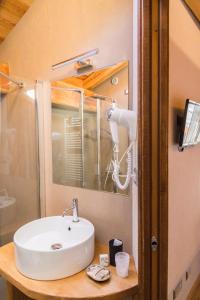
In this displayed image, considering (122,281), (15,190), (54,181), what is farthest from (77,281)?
(15,190)

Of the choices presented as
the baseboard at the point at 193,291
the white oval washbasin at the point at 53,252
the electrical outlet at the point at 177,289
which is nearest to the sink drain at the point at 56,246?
the white oval washbasin at the point at 53,252

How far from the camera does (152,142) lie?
911 millimetres

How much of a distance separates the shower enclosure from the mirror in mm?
265

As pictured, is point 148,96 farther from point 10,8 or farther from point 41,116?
point 10,8

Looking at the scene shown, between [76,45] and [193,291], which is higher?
[76,45]

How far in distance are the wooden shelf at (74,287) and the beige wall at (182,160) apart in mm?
308

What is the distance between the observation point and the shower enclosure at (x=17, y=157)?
2039 mm

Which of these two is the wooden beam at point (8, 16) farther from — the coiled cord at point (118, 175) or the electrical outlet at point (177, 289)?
the electrical outlet at point (177, 289)

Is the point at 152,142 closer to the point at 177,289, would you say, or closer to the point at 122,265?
the point at 122,265

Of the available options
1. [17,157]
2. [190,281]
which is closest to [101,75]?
[17,157]

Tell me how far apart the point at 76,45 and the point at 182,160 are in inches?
46.1

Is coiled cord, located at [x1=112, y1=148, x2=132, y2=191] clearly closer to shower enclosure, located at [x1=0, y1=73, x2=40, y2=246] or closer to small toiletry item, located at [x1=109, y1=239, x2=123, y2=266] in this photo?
small toiletry item, located at [x1=109, y1=239, x2=123, y2=266]

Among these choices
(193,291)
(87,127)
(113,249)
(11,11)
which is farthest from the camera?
(11,11)

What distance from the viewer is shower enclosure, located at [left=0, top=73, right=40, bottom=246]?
6.69 ft
